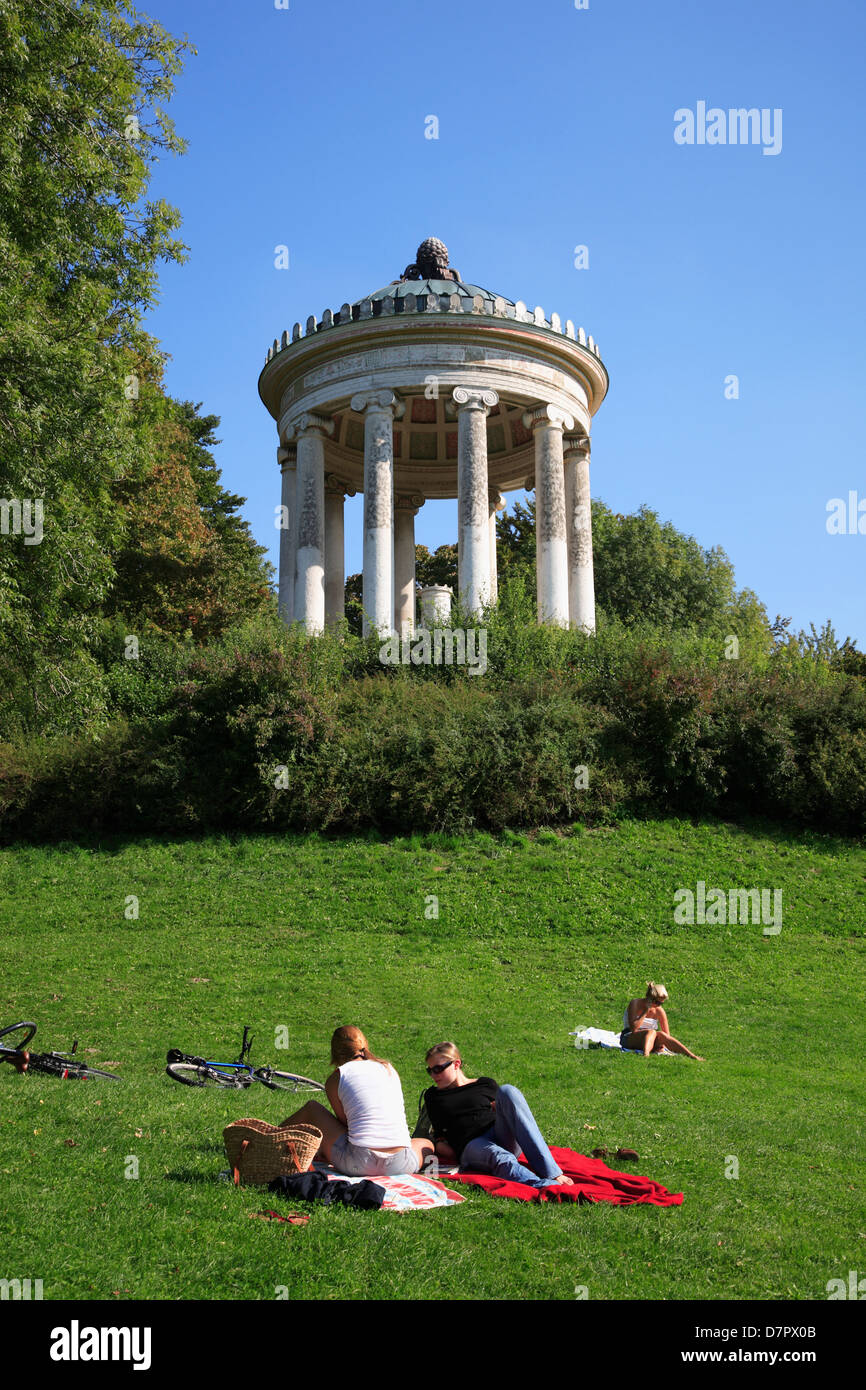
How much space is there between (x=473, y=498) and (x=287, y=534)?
7.98 meters

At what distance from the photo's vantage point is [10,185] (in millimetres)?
14516

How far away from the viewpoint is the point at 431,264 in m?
43.5

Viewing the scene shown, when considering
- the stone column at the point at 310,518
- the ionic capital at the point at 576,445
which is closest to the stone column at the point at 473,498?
the ionic capital at the point at 576,445

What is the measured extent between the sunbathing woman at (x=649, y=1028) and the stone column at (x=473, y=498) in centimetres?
2195

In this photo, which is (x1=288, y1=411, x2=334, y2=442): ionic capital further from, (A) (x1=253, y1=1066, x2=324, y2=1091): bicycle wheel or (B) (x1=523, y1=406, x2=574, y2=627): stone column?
(A) (x1=253, y1=1066, x2=324, y2=1091): bicycle wheel

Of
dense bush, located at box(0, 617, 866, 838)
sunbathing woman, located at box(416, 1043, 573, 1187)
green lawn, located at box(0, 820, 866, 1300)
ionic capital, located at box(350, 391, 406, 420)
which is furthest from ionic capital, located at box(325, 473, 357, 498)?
sunbathing woman, located at box(416, 1043, 573, 1187)

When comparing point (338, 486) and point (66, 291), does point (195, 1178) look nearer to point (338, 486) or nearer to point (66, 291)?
point (66, 291)

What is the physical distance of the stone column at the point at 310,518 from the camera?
3675 centimetres

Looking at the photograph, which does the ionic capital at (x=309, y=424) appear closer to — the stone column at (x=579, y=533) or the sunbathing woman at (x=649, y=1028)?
the stone column at (x=579, y=533)
